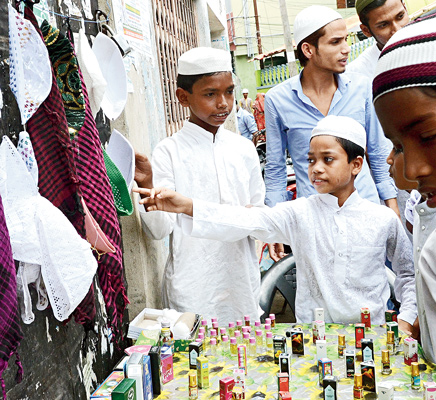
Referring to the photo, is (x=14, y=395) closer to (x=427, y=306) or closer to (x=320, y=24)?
(x=427, y=306)

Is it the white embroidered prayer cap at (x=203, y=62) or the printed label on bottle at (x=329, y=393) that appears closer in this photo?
the printed label on bottle at (x=329, y=393)

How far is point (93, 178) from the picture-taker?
4.96 ft

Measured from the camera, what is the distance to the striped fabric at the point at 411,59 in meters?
1.05

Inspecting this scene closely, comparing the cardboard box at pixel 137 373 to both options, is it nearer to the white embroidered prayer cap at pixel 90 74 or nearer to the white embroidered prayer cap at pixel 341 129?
the white embroidered prayer cap at pixel 90 74

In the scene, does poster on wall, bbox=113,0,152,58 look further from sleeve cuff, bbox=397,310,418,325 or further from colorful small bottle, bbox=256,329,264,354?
sleeve cuff, bbox=397,310,418,325

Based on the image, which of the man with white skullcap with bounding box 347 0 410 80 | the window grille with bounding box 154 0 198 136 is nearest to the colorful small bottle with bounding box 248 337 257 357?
the man with white skullcap with bounding box 347 0 410 80

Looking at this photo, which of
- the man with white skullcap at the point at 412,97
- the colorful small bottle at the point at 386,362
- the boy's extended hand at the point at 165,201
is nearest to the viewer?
the man with white skullcap at the point at 412,97

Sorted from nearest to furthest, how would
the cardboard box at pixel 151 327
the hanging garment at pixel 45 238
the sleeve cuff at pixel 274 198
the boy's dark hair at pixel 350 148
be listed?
the hanging garment at pixel 45 238, the cardboard box at pixel 151 327, the boy's dark hair at pixel 350 148, the sleeve cuff at pixel 274 198

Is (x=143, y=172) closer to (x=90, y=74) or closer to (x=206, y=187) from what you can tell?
(x=206, y=187)

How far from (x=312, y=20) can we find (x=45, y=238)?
88.2 inches

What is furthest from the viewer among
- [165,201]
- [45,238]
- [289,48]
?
[289,48]

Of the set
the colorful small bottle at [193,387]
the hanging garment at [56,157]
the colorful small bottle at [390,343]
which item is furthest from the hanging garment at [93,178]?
the colorful small bottle at [390,343]

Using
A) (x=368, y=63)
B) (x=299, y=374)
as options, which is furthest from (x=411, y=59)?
(x=368, y=63)

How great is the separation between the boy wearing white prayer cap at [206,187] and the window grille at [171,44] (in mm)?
1424
